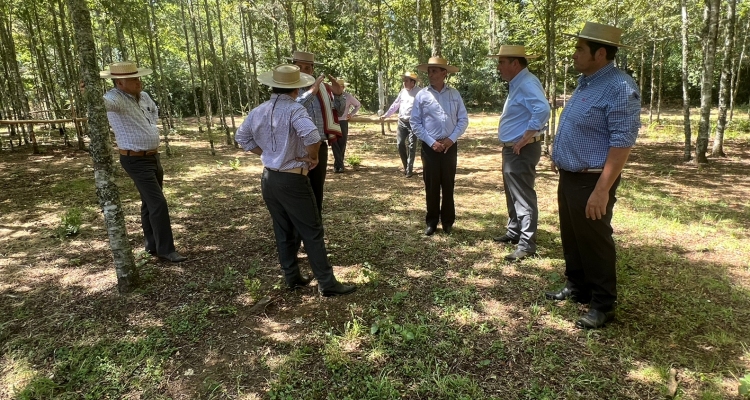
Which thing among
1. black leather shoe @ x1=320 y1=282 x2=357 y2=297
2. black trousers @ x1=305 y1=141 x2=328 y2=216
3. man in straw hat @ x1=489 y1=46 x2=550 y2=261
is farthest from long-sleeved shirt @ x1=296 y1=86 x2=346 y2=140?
man in straw hat @ x1=489 y1=46 x2=550 y2=261

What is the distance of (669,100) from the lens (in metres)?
26.5

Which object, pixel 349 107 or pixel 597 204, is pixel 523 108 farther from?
pixel 349 107

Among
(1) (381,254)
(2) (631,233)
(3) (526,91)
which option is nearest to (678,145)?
(2) (631,233)

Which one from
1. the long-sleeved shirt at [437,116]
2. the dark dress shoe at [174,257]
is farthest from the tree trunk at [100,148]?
the long-sleeved shirt at [437,116]

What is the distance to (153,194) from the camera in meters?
4.33

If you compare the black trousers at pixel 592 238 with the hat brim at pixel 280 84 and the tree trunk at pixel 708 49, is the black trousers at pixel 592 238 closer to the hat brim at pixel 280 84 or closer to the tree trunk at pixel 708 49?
the hat brim at pixel 280 84

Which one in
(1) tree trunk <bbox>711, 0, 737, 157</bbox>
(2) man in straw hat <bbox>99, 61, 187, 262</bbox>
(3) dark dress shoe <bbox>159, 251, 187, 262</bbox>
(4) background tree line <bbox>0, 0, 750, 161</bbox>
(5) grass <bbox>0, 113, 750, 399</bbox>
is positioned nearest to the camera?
(5) grass <bbox>0, 113, 750, 399</bbox>

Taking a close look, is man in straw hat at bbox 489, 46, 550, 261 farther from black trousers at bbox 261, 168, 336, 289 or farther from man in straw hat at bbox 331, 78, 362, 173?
man in straw hat at bbox 331, 78, 362, 173

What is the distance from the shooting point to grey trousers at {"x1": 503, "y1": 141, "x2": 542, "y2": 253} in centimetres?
426

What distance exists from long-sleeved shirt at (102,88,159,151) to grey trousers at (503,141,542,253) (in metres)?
3.70

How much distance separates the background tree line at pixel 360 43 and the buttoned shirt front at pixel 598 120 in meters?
5.89

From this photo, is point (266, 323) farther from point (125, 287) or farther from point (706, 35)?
point (706, 35)

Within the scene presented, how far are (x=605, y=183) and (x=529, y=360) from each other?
128 cm

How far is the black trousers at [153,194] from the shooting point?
4.26 metres
